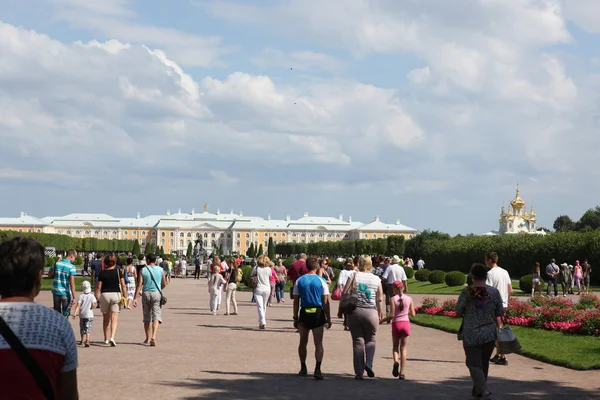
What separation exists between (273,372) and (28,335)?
6888mm

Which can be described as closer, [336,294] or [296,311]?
[296,311]

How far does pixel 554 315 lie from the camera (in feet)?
49.6

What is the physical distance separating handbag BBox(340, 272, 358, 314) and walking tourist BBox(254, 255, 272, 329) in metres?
6.19

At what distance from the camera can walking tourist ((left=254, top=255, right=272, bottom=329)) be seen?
15.3 metres

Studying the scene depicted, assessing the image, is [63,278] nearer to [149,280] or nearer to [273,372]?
[149,280]

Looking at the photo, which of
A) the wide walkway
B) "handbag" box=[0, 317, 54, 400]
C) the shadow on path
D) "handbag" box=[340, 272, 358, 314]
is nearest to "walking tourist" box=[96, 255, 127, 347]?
the wide walkway

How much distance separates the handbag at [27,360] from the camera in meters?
2.90

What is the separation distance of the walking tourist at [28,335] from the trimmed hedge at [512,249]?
1427 inches

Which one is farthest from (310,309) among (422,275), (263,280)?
(422,275)

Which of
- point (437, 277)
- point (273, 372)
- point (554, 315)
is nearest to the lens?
point (273, 372)

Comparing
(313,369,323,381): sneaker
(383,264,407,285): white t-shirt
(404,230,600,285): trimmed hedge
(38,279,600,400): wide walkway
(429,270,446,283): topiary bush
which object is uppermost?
(404,230,600,285): trimmed hedge

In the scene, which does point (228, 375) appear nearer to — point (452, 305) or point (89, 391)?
point (89, 391)

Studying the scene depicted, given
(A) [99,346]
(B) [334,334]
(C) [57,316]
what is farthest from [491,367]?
(C) [57,316]

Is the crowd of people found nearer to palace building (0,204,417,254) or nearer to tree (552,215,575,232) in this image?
tree (552,215,575,232)
